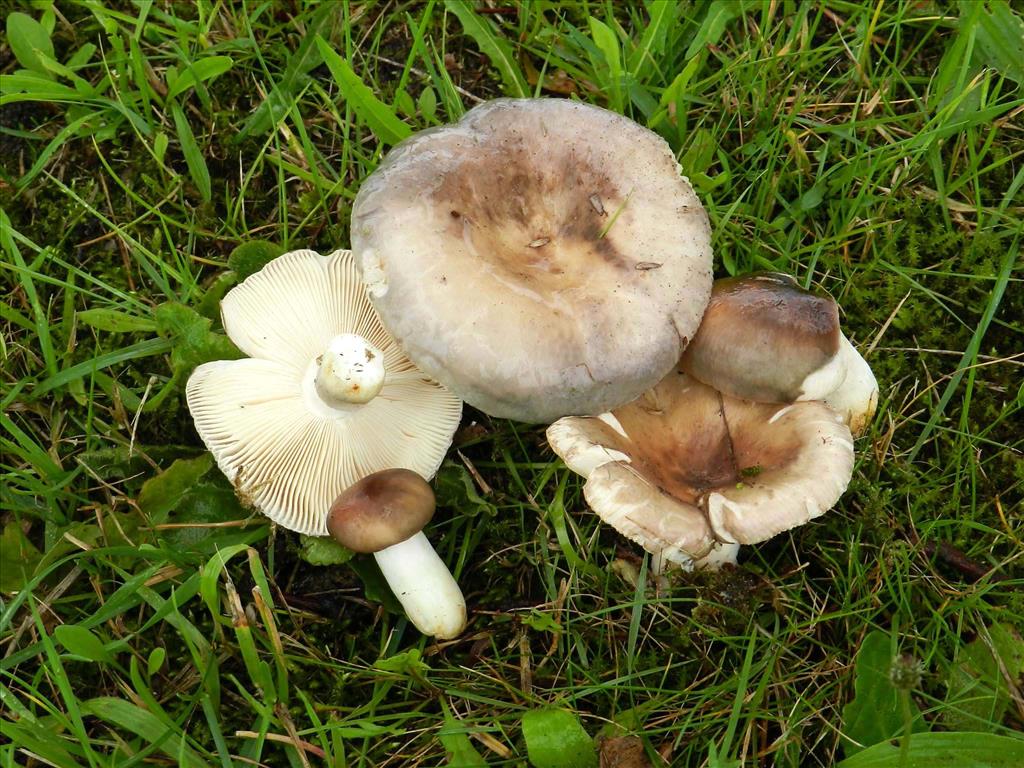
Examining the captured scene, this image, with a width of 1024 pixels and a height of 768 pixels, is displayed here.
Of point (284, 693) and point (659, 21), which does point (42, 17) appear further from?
point (284, 693)

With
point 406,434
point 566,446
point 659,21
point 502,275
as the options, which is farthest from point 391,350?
point 659,21

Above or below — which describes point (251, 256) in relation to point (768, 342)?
above

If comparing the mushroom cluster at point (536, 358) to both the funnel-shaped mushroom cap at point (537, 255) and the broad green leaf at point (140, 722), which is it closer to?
the funnel-shaped mushroom cap at point (537, 255)

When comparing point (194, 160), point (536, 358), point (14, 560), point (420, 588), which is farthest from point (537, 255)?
point (14, 560)

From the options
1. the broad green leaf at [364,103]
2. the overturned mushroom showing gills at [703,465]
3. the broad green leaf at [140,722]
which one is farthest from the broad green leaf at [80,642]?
the broad green leaf at [364,103]

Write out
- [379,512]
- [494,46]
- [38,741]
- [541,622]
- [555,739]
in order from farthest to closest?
[494,46], [541,622], [379,512], [555,739], [38,741]

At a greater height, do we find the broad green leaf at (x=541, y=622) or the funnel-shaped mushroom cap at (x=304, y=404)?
the funnel-shaped mushroom cap at (x=304, y=404)

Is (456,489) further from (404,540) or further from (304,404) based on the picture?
(304,404)
